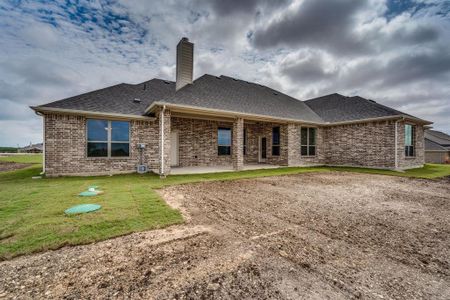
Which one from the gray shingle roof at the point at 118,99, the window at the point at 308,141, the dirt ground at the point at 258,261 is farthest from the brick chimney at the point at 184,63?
the dirt ground at the point at 258,261

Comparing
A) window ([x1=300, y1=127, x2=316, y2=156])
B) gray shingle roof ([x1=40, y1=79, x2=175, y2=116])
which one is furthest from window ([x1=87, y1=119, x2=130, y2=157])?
window ([x1=300, y1=127, x2=316, y2=156])

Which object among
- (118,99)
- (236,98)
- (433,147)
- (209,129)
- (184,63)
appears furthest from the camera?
(433,147)

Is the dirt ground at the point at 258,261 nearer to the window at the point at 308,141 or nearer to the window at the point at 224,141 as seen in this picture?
the window at the point at 224,141

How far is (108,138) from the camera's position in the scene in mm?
8648

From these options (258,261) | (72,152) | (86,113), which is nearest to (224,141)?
(86,113)

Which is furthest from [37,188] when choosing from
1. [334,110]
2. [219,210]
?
[334,110]

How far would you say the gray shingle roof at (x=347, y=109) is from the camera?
11860 mm

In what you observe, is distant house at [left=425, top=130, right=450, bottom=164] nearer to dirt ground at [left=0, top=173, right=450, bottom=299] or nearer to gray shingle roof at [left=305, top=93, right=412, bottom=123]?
gray shingle roof at [left=305, top=93, right=412, bottom=123]

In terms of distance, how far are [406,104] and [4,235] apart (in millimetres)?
40951

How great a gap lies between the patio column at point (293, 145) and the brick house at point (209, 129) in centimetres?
7

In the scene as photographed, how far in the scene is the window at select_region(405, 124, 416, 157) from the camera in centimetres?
1175

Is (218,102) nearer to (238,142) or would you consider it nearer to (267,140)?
(238,142)

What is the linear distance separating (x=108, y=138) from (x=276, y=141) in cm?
1050

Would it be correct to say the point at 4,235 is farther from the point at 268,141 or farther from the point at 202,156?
the point at 268,141
